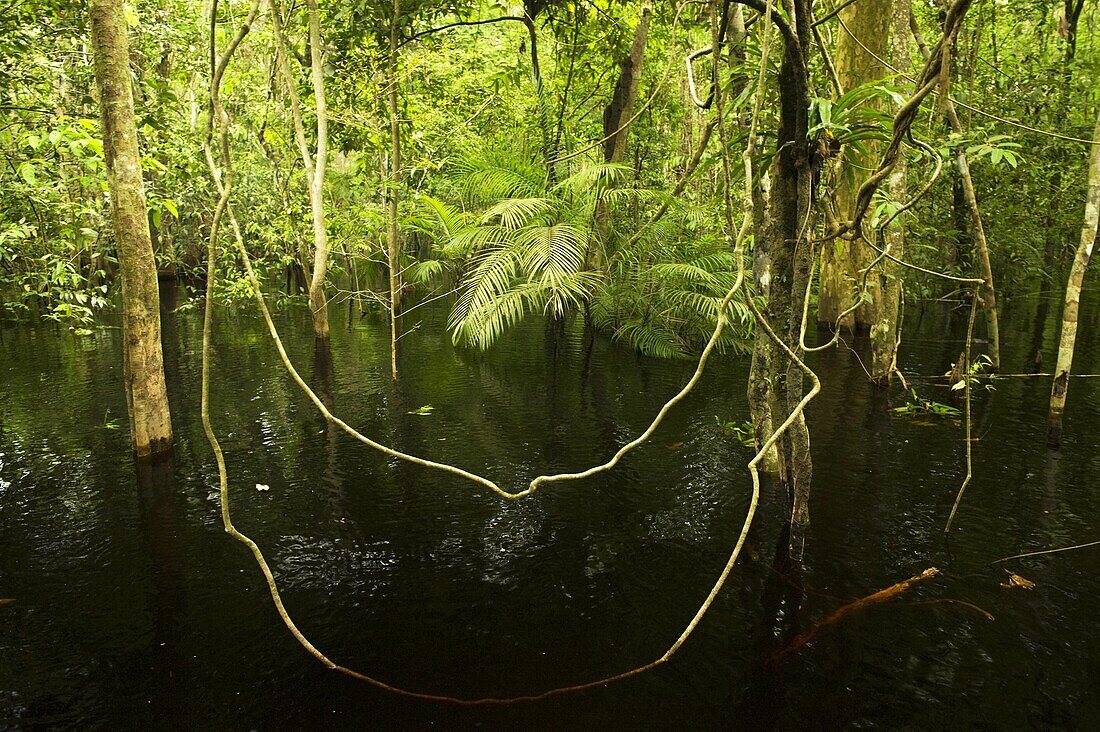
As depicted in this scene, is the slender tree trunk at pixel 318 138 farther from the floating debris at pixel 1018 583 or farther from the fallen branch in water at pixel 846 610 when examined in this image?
the floating debris at pixel 1018 583

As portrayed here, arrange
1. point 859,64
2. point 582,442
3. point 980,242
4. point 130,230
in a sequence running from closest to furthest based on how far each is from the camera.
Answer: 1. point 130,230
2. point 980,242
3. point 582,442
4. point 859,64

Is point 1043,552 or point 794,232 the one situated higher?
point 794,232

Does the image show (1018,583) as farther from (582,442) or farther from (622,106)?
(622,106)

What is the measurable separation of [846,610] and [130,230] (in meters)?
4.90

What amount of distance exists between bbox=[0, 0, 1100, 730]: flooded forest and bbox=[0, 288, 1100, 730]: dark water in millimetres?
23

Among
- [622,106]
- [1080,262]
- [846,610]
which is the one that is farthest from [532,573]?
[622,106]

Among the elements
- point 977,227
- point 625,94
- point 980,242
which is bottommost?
point 980,242

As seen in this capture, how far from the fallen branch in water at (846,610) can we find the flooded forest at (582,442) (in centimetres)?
2

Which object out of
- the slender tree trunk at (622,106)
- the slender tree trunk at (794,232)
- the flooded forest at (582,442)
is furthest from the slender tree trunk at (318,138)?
the slender tree trunk at (794,232)

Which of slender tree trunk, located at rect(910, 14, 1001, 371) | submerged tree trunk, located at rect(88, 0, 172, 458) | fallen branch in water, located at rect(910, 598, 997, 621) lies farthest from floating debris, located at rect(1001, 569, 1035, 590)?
submerged tree trunk, located at rect(88, 0, 172, 458)

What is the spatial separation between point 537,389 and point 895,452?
146 inches

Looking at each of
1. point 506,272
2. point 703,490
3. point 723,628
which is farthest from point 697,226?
point 723,628

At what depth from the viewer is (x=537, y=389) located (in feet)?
25.5

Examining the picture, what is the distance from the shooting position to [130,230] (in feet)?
15.1
